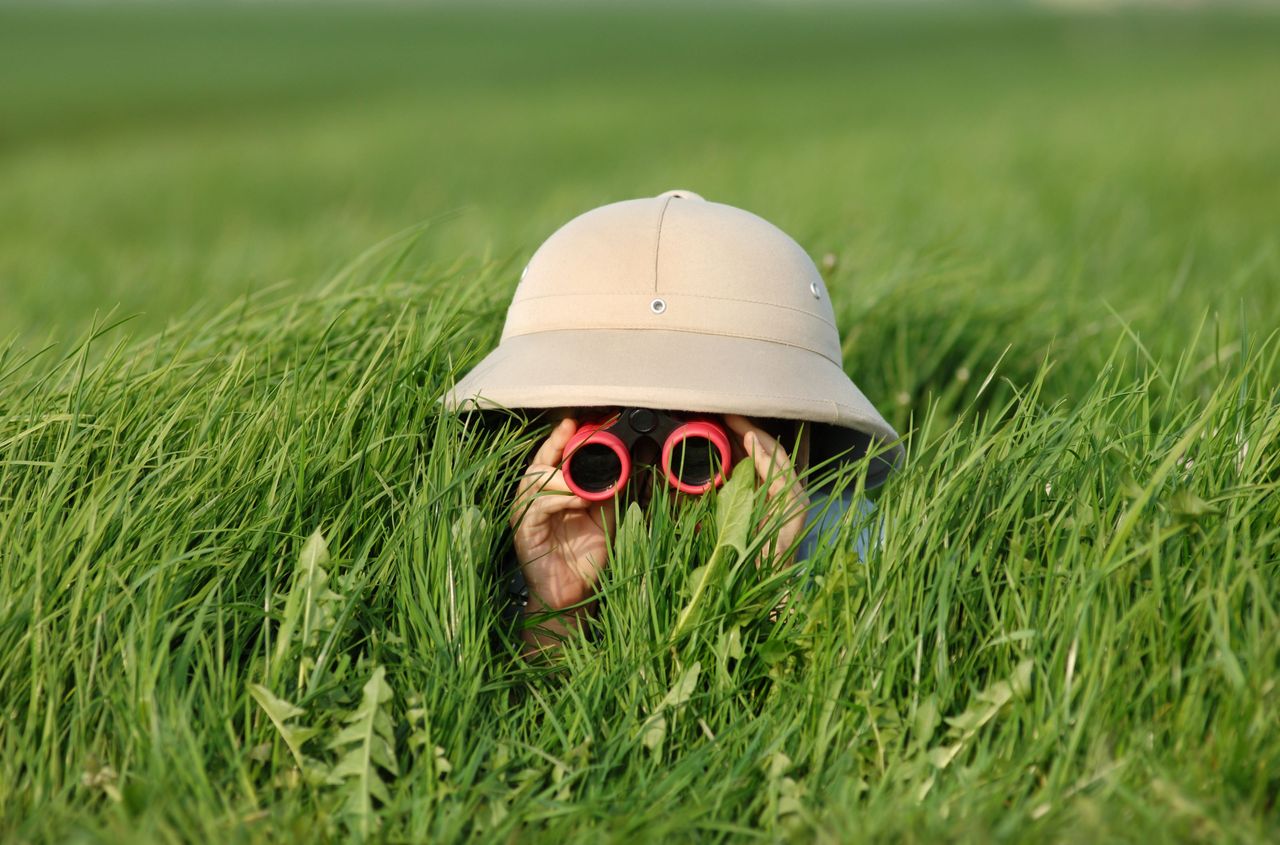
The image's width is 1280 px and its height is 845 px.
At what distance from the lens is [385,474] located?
86.4 inches

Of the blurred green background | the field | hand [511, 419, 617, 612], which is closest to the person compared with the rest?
hand [511, 419, 617, 612]

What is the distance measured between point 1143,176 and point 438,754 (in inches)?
289

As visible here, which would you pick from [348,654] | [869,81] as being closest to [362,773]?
[348,654]

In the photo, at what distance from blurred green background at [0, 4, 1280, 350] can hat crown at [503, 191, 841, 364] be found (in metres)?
0.55

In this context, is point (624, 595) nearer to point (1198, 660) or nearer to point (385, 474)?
point (385, 474)

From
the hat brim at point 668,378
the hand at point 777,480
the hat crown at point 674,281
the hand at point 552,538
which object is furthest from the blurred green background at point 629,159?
the hand at point 777,480

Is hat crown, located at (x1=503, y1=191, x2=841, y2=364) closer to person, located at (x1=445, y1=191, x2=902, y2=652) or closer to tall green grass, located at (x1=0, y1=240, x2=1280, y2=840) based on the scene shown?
person, located at (x1=445, y1=191, x2=902, y2=652)

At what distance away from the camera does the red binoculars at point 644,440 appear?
2.10 metres

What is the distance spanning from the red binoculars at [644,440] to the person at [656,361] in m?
0.03

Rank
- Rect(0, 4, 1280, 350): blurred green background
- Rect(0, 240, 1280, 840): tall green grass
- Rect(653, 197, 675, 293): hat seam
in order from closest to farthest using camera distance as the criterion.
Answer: Rect(0, 240, 1280, 840): tall green grass, Rect(653, 197, 675, 293): hat seam, Rect(0, 4, 1280, 350): blurred green background

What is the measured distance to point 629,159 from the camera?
44.9 ft

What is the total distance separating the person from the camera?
6.95 ft

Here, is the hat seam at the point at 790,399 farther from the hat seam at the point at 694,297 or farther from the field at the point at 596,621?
the hat seam at the point at 694,297

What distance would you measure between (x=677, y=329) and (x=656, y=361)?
0.44 ft
